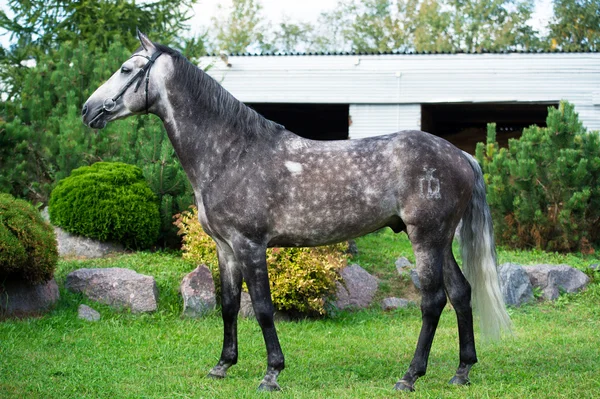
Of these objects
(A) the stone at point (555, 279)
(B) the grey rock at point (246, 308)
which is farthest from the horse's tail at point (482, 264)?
(A) the stone at point (555, 279)

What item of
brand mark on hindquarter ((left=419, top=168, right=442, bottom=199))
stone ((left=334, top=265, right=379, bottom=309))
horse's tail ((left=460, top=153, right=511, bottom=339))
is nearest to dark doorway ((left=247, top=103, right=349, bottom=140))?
stone ((left=334, top=265, right=379, bottom=309))

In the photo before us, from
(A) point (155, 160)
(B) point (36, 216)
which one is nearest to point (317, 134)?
(A) point (155, 160)

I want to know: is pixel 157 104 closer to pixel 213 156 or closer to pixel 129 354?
pixel 213 156

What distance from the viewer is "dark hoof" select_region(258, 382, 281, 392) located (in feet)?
14.9

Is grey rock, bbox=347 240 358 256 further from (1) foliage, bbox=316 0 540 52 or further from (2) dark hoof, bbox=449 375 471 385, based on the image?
(1) foliage, bbox=316 0 540 52

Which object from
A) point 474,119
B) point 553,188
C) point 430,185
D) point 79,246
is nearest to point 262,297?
point 430,185

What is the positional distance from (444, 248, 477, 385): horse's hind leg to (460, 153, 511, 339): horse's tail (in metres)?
0.15

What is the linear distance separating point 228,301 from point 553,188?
647 cm

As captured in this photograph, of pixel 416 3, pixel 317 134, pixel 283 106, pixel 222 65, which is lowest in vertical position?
pixel 317 134

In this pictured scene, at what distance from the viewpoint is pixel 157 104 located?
4.86 metres

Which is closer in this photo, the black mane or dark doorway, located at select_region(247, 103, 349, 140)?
the black mane

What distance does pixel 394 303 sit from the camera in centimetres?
801

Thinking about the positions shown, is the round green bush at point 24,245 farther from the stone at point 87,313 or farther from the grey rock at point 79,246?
the grey rock at point 79,246

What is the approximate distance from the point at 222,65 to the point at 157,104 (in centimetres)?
1036
